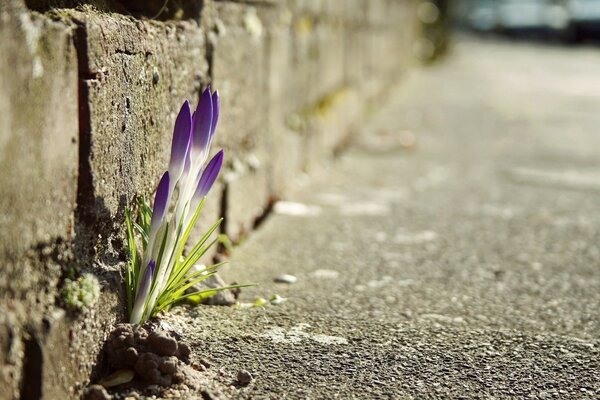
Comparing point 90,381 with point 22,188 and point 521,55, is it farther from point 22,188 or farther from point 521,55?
point 521,55

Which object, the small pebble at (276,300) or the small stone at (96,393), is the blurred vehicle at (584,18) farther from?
the small stone at (96,393)

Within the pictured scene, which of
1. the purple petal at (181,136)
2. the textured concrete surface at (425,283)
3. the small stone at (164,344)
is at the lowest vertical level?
the textured concrete surface at (425,283)

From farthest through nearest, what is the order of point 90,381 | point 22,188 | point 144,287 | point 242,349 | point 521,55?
point 521,55 → point 242,349 → point 144,287 → point 90,381 → point 22,188

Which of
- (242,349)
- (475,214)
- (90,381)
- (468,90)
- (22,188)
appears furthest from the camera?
(468,90)

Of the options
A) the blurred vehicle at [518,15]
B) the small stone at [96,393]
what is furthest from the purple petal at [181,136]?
the blurred vehicle at [518,15]

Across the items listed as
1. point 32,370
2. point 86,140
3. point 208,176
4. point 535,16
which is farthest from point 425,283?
point 535,16

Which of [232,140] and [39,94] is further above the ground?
[39,94]

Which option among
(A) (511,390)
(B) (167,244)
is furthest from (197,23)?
(A) (511,390)
